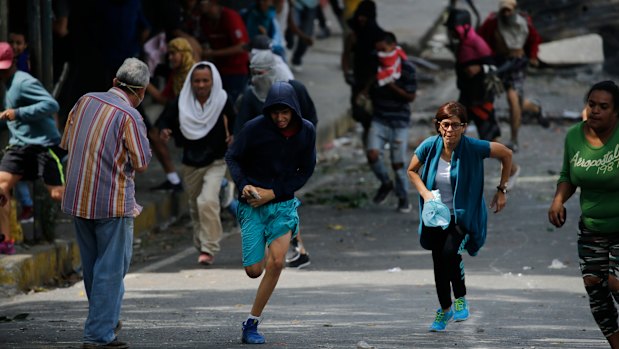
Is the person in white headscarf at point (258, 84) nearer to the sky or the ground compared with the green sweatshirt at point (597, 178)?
nearer to the ground

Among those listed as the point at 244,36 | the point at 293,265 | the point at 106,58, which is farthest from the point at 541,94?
the point at 293,265

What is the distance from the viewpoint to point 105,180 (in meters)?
7.55

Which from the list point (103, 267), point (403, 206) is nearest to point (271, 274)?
point (103, 267)

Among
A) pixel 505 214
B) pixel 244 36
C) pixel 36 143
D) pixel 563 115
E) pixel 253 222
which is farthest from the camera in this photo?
pixel 563 115

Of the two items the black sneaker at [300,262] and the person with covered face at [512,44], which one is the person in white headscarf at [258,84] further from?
the person with covered face at [512,44]

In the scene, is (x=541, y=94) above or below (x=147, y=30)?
below

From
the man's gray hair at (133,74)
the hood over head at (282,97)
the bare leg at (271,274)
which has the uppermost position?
the man's gray hair at (133,74)

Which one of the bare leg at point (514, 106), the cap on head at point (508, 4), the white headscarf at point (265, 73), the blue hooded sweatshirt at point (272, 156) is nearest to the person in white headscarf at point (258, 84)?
the white headscarf at point (265, 73)

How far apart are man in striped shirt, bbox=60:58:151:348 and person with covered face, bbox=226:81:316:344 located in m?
0.86

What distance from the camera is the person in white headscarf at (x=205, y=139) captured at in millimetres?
11359

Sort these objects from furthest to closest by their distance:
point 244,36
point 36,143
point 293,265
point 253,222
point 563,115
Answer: point 563,115, point 244,36, point 293,265, point 36,143, point 253,222

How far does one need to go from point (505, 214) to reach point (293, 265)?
129 inches

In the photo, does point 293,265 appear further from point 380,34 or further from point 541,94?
point 541,94

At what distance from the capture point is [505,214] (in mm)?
13828
